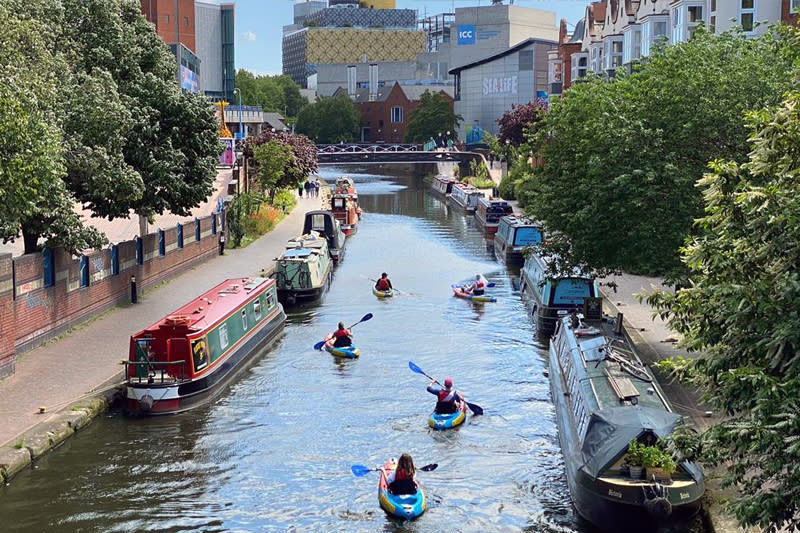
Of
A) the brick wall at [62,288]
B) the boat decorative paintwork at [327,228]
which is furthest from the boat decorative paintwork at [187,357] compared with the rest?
the boat decorative paintwork at [327,228]

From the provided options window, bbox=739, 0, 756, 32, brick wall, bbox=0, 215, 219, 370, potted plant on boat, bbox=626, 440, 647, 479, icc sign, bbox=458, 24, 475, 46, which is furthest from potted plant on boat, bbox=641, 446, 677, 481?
icc sign, bbox=458, 24, 475, 46

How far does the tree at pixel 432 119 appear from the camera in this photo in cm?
14638

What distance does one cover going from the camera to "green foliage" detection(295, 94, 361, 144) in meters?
164

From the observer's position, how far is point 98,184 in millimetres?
30734

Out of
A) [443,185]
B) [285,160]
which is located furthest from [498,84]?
[285,160]

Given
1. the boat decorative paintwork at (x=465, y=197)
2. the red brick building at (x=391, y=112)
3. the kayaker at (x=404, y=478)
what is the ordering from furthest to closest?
the red brick building at (x=391, y=112), the boat decorative paintwork at (x=465, y=197), the kayaker at (x=404, y=478)

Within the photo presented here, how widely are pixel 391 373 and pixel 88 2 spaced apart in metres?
17.3

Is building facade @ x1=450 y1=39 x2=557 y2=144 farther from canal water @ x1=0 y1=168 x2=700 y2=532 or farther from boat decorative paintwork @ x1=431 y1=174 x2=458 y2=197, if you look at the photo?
canal water @ x1=0 y1=168 x2=700 y2=532

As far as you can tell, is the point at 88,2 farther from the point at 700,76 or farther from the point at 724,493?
the point at 724,493

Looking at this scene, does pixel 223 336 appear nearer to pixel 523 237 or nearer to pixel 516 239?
pixel 516 239

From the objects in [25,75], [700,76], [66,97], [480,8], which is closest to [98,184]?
[66,97]

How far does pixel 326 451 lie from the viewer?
21.4m

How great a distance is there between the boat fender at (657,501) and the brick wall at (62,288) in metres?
15.0

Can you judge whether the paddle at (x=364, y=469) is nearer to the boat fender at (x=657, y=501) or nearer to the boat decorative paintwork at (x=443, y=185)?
the boat fender at (x=657, y=501)
